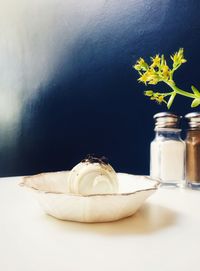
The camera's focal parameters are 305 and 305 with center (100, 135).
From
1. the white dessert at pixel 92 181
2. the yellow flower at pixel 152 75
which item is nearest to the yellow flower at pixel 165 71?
the yellow flower at pixel 152 75

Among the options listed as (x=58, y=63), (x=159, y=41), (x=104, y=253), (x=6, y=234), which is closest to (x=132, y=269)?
(x=104, y=253)

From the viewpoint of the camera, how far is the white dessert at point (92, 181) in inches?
24.3

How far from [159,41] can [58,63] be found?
1.55 ft

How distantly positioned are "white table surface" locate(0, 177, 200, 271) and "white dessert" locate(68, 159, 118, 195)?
3.0 inches

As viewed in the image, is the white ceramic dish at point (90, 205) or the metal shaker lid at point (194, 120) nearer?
the white ceramic dish at point (90, 205)

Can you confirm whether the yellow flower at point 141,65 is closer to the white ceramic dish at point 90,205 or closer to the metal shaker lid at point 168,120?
the metal shaker lid at point 168,120

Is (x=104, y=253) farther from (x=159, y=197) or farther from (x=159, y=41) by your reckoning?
(x=159, y=41)

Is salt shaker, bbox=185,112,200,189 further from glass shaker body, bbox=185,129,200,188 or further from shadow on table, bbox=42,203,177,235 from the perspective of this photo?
shadow on table, bbox=42,203,177,235

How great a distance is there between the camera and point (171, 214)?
24.7 inches

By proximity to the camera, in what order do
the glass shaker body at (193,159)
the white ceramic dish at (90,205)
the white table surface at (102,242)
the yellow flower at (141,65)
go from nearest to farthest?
the white table surface at (102,242) < the white ceramic dish at (90,205) < the yellow flower at (141,65) < the glass shaker body at (193,159)

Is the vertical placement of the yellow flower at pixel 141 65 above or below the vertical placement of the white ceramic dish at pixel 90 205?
above

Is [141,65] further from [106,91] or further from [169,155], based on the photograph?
[106,91]

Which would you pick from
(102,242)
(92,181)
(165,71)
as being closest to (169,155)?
(165,71)

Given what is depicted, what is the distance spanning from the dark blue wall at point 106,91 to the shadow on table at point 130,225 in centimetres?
67
